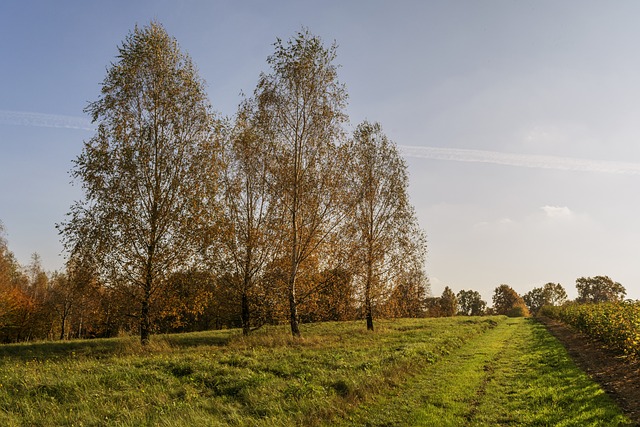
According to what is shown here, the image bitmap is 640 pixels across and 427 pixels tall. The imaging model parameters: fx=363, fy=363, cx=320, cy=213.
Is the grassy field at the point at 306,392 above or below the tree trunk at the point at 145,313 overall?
below

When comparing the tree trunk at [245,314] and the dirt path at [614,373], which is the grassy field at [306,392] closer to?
the dirt path at [614,373]

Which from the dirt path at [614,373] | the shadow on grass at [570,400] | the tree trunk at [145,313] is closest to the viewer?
the shadow on grass at [570,400]

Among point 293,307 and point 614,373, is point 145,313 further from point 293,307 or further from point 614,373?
point 614,373

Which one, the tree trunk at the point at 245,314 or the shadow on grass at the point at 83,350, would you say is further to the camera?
the tree trunk at the point at 245,314

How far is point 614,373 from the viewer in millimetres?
16547

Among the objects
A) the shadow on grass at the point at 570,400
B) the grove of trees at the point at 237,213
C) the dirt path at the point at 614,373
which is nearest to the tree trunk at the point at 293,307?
the grove of trees at the point at 237,213

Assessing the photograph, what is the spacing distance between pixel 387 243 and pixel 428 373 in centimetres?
1714

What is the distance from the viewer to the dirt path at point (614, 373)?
11.7 meters

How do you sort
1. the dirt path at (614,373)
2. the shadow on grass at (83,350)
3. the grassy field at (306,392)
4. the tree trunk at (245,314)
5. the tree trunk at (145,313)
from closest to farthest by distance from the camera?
the grassy field at (306,392) → the dirt path at (614,373) → the shadow on grass at (83,350) → the tree trunk at (145,313) → the tree trunk at (245,314)

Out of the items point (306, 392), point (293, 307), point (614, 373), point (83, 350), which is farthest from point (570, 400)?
point (83, 350)

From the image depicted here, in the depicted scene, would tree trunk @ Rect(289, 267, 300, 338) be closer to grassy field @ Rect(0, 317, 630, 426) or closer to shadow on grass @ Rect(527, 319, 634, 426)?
grassy field @ Rect(0, 317, 630, 426)

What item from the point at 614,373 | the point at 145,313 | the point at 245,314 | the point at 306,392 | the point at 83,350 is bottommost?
the point at 614,373

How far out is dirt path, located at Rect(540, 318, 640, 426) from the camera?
11.7 metres

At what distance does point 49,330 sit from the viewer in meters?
64.2
